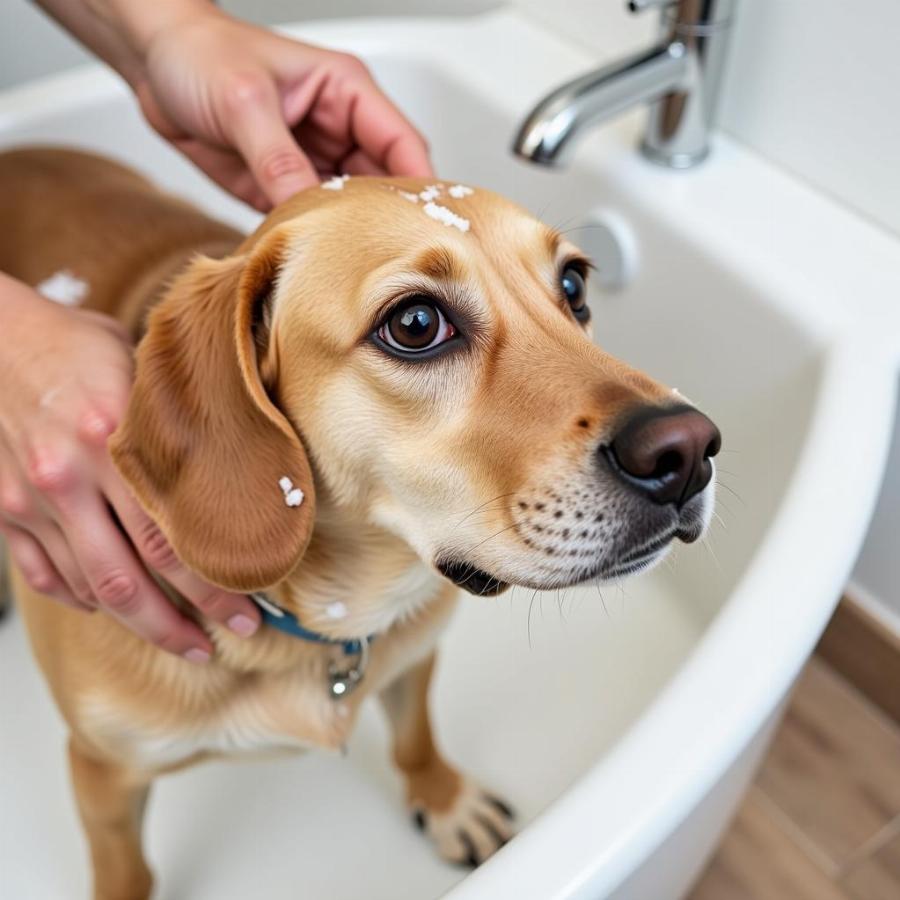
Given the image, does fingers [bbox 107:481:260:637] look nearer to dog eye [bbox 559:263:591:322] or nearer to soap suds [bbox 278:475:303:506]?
soap suds [bbox 278:475:303:506]

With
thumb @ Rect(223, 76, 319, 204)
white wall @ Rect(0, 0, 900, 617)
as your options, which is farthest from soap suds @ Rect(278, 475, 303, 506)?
white wall @ Rect(0, 0, 900, 617)

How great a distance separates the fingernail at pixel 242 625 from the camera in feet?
3.08

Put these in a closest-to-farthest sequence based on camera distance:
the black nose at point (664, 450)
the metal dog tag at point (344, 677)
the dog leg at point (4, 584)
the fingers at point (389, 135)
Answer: the black nose at point (664, 450) → the metal dog tag at point (344, 677) → the fingers at point (389, 135) → the dog leg at point (4, 584)

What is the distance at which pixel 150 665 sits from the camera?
0.98m

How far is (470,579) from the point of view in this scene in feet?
2.77

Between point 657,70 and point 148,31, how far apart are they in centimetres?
64

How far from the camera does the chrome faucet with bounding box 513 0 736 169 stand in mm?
1180

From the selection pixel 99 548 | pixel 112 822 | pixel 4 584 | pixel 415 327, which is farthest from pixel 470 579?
pixel 4 584

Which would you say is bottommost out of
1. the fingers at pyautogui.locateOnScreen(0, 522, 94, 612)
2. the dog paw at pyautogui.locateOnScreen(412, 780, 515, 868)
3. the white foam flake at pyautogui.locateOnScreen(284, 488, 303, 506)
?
the dog paw at pyautogui.locateOnScreen(412, 780, 515, 868)

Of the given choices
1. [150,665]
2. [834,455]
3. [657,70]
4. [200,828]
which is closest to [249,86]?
[657,70]

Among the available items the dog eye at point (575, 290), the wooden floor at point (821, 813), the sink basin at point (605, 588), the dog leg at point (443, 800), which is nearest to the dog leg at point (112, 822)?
the sink basin at point (605, 588)

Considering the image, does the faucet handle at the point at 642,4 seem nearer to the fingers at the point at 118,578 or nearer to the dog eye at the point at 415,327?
the dog eye at the point at 415,327

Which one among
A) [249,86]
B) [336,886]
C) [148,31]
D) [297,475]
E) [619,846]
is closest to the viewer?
[619,846]

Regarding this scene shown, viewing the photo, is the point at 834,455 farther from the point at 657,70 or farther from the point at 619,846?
the point at 657,70
